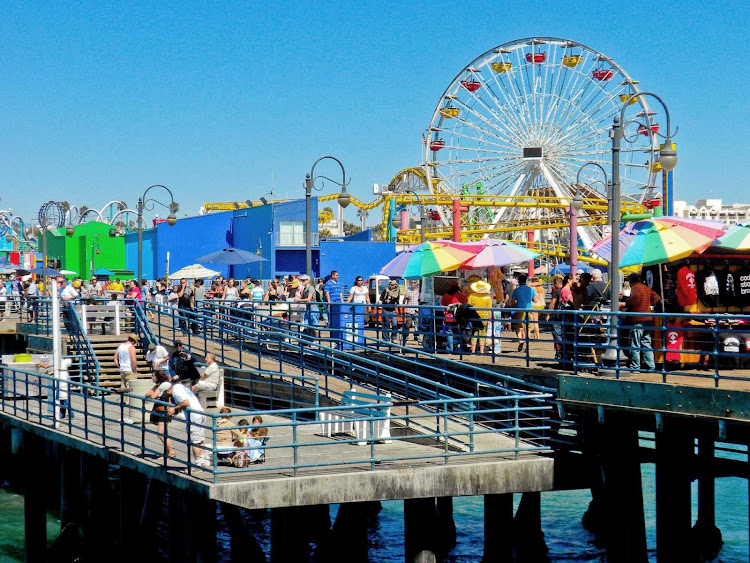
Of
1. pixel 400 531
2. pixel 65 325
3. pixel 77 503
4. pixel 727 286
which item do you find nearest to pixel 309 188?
pixel 65 325

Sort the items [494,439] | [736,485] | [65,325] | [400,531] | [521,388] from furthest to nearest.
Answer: [736,485]
[65,325]
[400,531]
[521,388]
[494,439]

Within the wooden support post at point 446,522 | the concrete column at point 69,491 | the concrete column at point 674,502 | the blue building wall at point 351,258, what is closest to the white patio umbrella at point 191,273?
the blue building wall at point 351,258

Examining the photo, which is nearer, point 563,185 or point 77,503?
point 77,503

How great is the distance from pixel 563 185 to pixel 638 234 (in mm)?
44622

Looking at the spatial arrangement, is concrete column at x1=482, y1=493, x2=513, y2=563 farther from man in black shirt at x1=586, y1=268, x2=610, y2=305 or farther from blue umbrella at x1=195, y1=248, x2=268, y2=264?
blue umbrella at x1=195, y1=248, x2=268, y2=264

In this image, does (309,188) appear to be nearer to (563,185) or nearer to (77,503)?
(77,503)

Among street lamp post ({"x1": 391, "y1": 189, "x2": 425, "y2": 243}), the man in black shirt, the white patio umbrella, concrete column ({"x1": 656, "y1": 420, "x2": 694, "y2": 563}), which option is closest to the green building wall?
street lamp post ({"x1": 391, "y1": 189, "x2": 425, "y2": 243})

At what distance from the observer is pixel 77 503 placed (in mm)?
18547

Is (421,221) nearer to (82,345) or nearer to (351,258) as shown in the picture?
(351,258)

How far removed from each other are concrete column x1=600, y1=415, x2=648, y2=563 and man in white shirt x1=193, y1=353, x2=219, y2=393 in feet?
21.4

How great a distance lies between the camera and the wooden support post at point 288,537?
13874mm

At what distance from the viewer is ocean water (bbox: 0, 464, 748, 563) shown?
70.3 ft

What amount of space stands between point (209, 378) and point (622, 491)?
23.0 feet

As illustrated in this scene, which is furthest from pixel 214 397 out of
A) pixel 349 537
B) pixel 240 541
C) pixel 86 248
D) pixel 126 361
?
pixel 86 248
